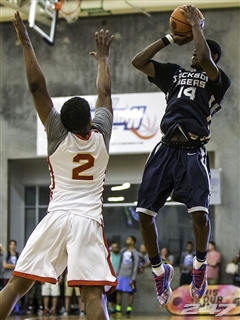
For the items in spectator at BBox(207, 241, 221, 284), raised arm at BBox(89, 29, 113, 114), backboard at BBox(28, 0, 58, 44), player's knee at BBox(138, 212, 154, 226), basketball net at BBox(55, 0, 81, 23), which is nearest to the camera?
raised arm at BBox(89, 29, 113, 114)

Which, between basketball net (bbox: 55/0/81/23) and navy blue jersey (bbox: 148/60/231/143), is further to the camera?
basketball net (bbox: 55/0/81/23)

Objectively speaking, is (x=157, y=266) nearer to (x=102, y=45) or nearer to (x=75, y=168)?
(x=75, y=168)

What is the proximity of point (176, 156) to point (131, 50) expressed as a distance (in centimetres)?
1481

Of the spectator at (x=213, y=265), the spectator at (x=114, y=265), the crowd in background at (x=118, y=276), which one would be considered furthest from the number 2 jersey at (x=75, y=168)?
the spectator at (x=213, y=265)

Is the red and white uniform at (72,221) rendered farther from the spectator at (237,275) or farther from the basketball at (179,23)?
the spectator at (237,275)

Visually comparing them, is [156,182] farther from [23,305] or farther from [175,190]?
[23,305]

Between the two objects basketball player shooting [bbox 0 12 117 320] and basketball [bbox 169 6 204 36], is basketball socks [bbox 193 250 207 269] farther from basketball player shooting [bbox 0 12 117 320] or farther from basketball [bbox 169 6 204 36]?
basketball [bbox 169 6 204 36]

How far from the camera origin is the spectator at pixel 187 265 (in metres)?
19.0

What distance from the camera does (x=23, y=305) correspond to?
20984 millimetres

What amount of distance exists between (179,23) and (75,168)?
6.31ft

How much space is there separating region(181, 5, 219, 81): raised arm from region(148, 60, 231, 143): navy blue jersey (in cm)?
26

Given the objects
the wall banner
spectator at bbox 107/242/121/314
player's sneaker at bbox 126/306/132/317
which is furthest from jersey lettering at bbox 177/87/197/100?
the wall banner

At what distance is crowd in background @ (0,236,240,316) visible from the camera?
18828mm

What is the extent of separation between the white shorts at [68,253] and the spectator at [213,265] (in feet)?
46.2
